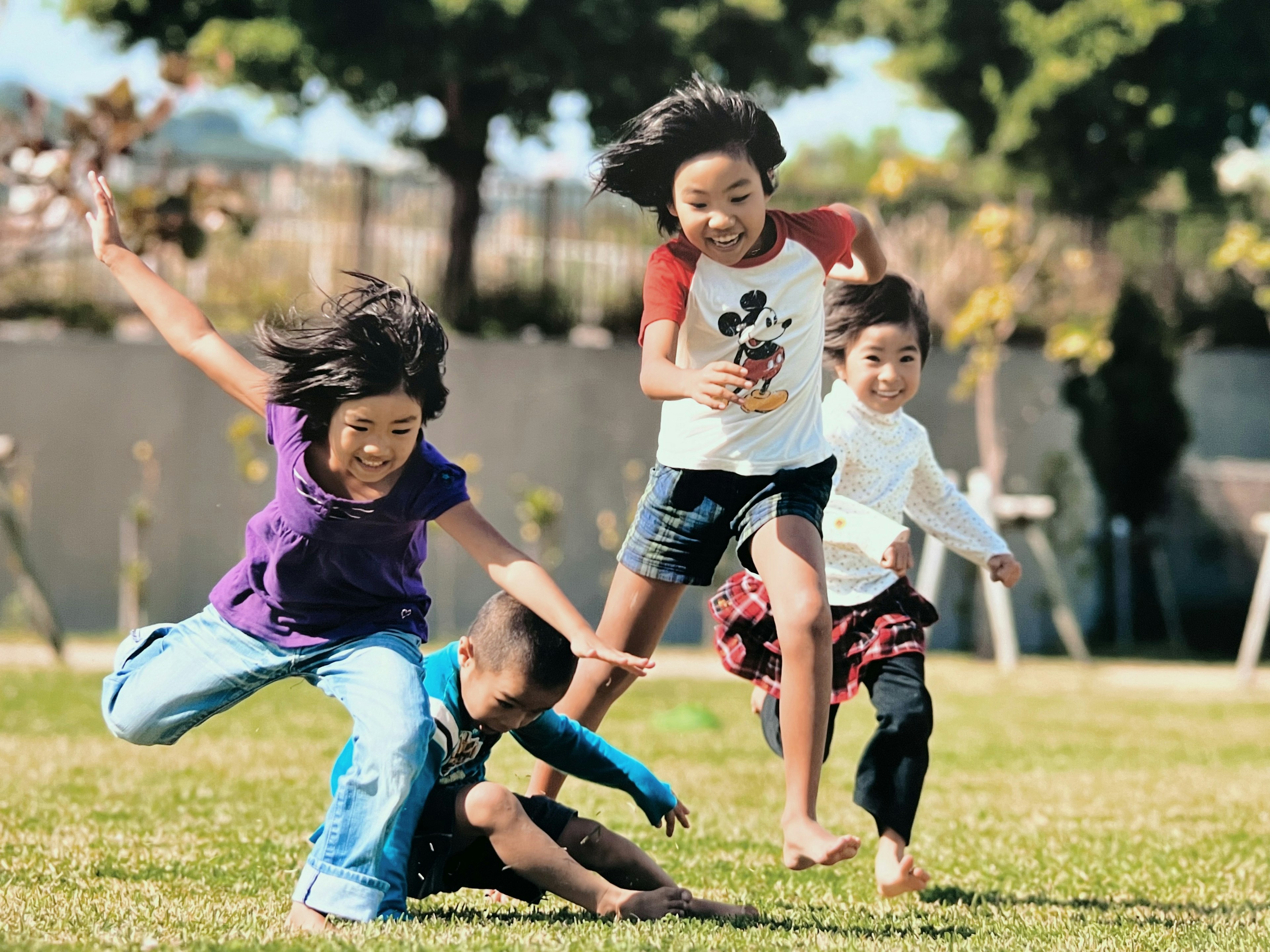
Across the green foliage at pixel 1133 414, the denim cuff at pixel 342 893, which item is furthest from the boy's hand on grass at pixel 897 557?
the green foliage at pixel 1133 414

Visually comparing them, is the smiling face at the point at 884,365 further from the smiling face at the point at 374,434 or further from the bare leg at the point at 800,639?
A: the smiling face at the point at 374,434

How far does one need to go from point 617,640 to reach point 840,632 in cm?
63

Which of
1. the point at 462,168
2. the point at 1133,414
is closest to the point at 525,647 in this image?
the point at 1133,414

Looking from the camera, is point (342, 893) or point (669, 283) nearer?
point (342, 893)

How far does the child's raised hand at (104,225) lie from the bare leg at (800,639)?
1.59 metres

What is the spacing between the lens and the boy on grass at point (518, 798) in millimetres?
3535

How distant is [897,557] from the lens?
162 inches

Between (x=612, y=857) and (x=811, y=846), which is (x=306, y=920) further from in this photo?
(x=811, y=846)

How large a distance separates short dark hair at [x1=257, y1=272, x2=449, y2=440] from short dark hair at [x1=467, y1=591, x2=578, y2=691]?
1.48 ft

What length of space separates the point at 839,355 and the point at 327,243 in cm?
985

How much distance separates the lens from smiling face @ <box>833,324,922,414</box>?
4.40m

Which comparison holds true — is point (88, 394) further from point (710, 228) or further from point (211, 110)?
point (710, 228)

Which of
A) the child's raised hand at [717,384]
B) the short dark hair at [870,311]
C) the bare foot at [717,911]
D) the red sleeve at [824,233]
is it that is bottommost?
the bare foot at [717,911]

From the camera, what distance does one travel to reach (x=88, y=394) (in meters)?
12.5
